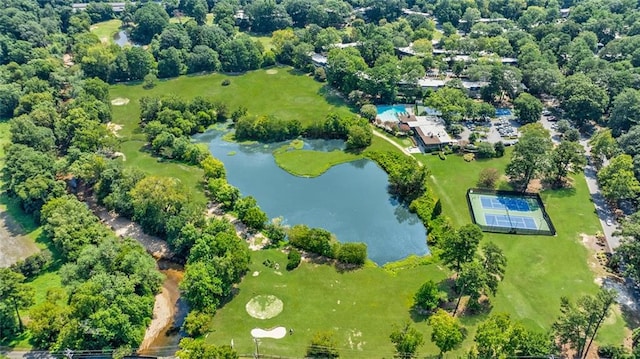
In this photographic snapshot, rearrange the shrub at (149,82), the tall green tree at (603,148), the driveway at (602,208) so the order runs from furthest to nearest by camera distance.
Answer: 1. the shrub at (149,82)
2. the tall green tree at (603,148)
3. the driveway at (602,208)

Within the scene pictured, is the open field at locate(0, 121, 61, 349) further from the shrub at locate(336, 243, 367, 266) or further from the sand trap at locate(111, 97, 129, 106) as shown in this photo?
the shrub at locate(336, 243, 367, 266)

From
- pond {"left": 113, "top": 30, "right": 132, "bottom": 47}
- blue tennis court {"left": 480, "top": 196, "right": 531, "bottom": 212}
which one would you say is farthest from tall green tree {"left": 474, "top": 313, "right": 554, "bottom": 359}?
pond {"left": 113, "top": 30, "right": 132, "bottom": 47}

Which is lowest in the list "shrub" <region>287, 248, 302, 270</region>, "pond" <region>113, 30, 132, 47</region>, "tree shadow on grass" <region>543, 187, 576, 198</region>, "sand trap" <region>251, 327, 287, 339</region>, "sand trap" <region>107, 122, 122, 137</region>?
"sand trap" <region>107, 122, 122, 137</region>

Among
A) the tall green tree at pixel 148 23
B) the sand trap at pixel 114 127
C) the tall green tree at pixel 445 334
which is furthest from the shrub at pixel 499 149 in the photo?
the tall green tree at pixel 148 23

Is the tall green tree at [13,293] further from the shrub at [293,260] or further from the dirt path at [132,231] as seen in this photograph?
the shrub at [293,260]

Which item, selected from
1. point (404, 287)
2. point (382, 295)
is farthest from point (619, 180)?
point (382, 295)

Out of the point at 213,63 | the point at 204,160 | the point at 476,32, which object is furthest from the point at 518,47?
the point at 204,160

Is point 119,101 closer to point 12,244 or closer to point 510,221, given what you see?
point 12,244

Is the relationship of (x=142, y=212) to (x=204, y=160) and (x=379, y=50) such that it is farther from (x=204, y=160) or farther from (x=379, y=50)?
(x=379, y=50)
